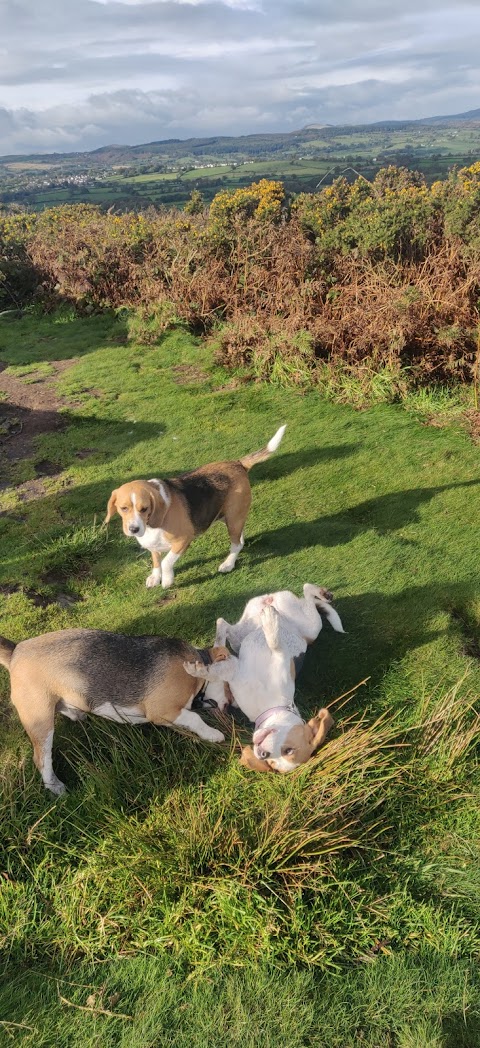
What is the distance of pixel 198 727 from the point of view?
158 inches

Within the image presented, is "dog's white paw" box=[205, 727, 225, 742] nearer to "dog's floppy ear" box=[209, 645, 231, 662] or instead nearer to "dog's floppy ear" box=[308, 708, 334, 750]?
"dog's floppy ear" box=[209, 645, 231, 662]

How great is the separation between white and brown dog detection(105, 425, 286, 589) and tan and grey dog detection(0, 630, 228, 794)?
1.15 metres

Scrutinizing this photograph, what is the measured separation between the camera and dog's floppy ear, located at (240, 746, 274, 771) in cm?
355

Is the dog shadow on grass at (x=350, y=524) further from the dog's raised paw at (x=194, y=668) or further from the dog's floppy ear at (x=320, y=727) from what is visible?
the dog's floppy ear at (x=320, y=727)

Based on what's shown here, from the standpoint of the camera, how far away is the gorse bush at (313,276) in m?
9.05

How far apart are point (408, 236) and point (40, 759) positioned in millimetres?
9725

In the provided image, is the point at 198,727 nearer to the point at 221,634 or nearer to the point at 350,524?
the point at 221,634

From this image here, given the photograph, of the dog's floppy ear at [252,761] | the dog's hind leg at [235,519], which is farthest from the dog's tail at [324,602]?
the dog's floppy ear at [252,761]

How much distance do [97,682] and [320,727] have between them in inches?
55.2

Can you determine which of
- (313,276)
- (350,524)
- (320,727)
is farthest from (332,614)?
(313,276)

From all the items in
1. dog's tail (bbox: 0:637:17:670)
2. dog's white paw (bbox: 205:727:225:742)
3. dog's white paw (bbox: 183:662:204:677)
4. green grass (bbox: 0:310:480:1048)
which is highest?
dog's tail (bbox: 0:637:17:670)

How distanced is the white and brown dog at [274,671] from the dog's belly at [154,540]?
1.07 metres

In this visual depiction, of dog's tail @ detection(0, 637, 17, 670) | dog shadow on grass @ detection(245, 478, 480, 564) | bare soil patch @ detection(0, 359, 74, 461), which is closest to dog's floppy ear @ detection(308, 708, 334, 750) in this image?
dog's tail @ detection(0, 637, 17, 670)

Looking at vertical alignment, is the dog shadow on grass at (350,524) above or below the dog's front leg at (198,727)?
above
